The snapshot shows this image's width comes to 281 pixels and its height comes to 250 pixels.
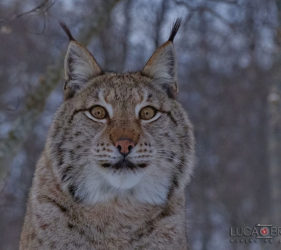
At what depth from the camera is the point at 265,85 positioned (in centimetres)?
1397

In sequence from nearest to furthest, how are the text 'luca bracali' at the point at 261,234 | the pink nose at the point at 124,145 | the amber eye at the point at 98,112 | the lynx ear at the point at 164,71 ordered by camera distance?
1. the pink nose at the point at 124,145
2. the amber eye at the point at 98,112
3. the lynx ear at the point at 164,71
4. the text 'luca bracali' at the point at 261,234

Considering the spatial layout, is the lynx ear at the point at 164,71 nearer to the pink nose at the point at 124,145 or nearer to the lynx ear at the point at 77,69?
the lynx ear at the point at 77,69

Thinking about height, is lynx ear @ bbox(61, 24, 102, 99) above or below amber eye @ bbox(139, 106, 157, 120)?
above

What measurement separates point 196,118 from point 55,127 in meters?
11.2

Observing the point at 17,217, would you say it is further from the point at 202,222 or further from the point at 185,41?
the point at 185,41

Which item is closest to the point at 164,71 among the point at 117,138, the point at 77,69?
the point at 77,69

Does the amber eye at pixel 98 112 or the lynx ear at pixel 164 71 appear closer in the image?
the amber eye at pixel 98 112

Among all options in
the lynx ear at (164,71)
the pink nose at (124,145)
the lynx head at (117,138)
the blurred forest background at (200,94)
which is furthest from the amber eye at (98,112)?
the blurred forest background at (200,94)

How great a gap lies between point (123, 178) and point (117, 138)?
0.31 m

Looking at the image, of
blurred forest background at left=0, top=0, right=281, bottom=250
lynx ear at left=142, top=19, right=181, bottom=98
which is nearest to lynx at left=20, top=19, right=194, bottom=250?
lynx ear at left=142, top=19, right=181, bottom=98

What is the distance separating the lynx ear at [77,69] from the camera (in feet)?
14.2

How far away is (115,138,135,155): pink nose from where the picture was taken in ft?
12.0

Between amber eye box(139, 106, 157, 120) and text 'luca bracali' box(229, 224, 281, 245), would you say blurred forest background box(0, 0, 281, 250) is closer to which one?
text 'luca bracali' box(229, 224, 281, 245)

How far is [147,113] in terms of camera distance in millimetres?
4109
